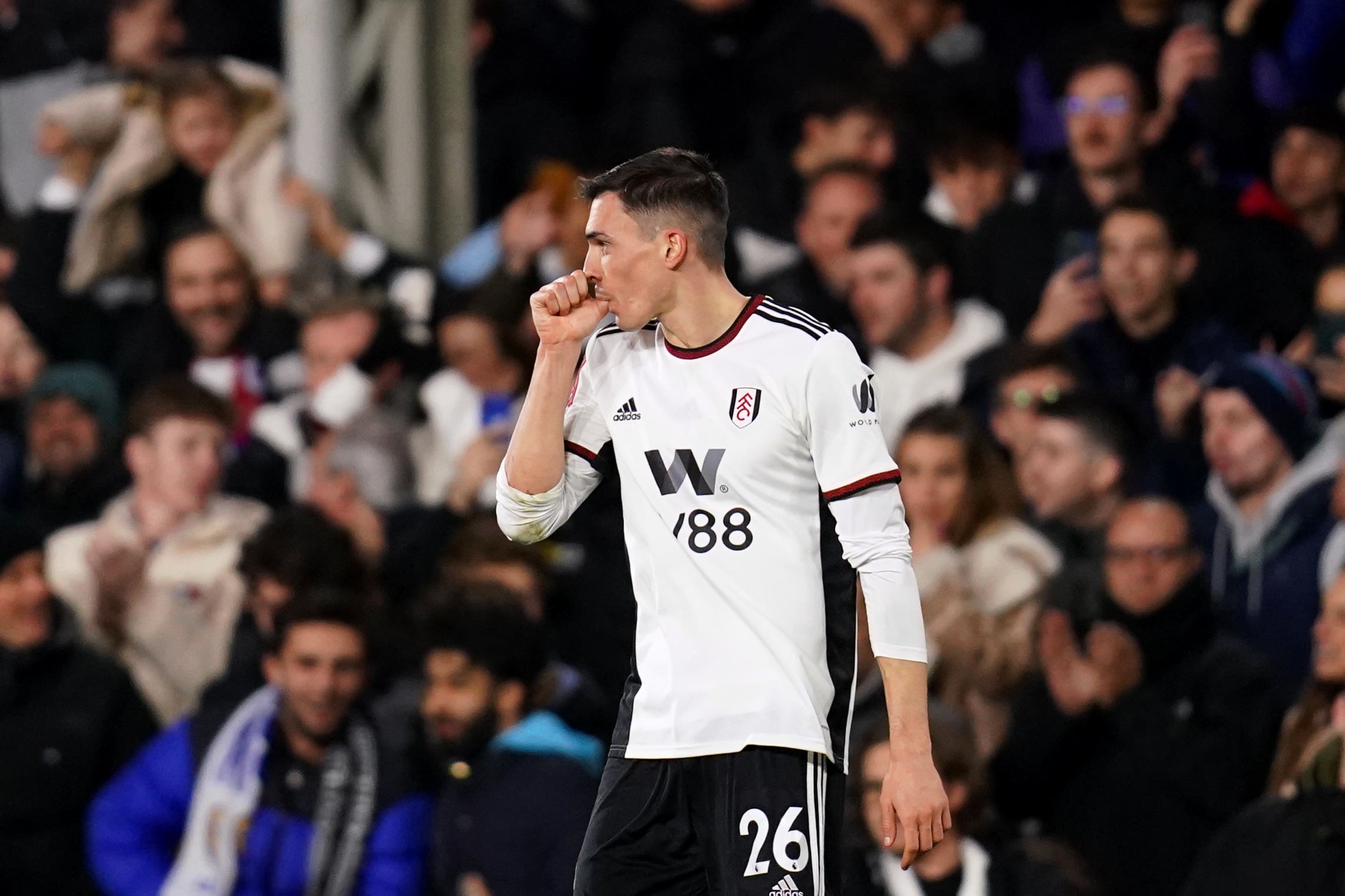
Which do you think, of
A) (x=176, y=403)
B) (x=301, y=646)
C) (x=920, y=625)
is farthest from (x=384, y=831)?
(x=920, y=625)

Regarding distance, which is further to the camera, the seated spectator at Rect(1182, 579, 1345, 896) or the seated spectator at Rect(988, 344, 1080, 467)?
the seated spectator at Rect(988, 344, 1080, 467)

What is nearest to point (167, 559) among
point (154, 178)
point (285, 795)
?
point (285, 795)

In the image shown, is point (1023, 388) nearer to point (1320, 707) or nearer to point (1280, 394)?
point (1280, 394)

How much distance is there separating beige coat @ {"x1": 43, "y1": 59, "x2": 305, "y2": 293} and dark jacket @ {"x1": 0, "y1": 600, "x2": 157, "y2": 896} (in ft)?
7.03

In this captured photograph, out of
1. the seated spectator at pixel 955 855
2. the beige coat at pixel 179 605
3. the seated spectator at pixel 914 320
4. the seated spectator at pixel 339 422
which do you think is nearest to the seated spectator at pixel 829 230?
the seated spectator at pixel 914 320

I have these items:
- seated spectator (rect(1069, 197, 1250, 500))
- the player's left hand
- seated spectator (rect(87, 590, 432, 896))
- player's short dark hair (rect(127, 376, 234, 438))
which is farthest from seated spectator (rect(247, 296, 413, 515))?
the player's left hand

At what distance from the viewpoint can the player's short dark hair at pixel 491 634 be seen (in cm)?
645

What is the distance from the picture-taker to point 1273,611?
6641 mm

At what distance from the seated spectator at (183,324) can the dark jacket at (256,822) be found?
73.9 inches

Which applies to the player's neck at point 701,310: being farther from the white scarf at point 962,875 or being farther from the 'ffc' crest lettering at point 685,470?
the white scarf at point 962,875

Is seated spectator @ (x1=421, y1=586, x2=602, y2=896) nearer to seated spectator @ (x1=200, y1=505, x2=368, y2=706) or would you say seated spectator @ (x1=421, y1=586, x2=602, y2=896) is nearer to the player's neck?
seated spectator @ (x1=200, y1=505, x2=368, y2=706)

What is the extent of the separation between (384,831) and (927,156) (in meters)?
3.61

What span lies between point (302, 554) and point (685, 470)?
11.3 feet

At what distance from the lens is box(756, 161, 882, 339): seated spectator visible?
8.10 m
